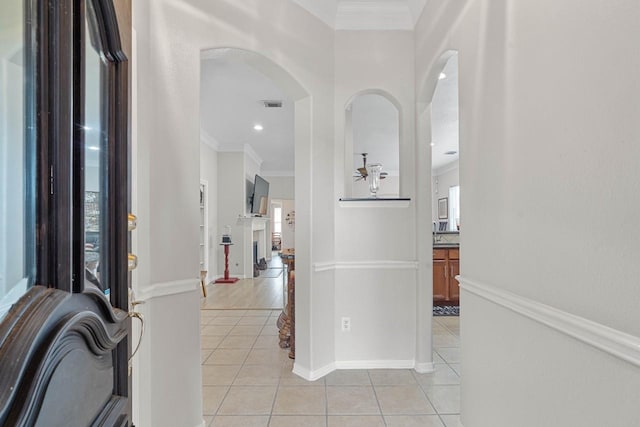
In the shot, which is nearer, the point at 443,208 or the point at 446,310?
the point at 446,310

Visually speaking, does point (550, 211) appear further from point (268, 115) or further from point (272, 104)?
point (268, 115)

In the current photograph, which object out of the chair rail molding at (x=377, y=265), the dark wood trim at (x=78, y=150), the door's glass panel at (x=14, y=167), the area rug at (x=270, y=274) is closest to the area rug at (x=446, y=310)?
the chair rail molding at (x=377, y=265)

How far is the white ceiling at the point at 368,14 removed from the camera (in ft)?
8.35

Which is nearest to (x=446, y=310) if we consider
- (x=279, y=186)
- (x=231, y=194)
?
(x=231, y=194)

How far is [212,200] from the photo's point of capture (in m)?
6.68

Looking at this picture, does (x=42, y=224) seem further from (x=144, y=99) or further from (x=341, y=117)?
(x=341, y=117)

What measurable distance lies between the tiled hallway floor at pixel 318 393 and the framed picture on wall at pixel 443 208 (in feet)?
22.9

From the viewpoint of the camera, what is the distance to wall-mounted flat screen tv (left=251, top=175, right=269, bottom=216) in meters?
7.57

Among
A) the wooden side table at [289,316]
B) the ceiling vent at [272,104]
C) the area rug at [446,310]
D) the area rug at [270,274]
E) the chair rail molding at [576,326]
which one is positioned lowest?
the area rug at [270,274]

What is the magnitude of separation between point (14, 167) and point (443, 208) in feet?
33.9

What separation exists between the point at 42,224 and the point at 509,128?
4.99ft

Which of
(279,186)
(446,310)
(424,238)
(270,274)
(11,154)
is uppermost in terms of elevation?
(279,186)

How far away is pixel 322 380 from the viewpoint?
249 centimetres

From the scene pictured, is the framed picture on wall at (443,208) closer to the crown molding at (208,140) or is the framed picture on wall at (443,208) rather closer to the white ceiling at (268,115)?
the white ceiling at (268,115)
